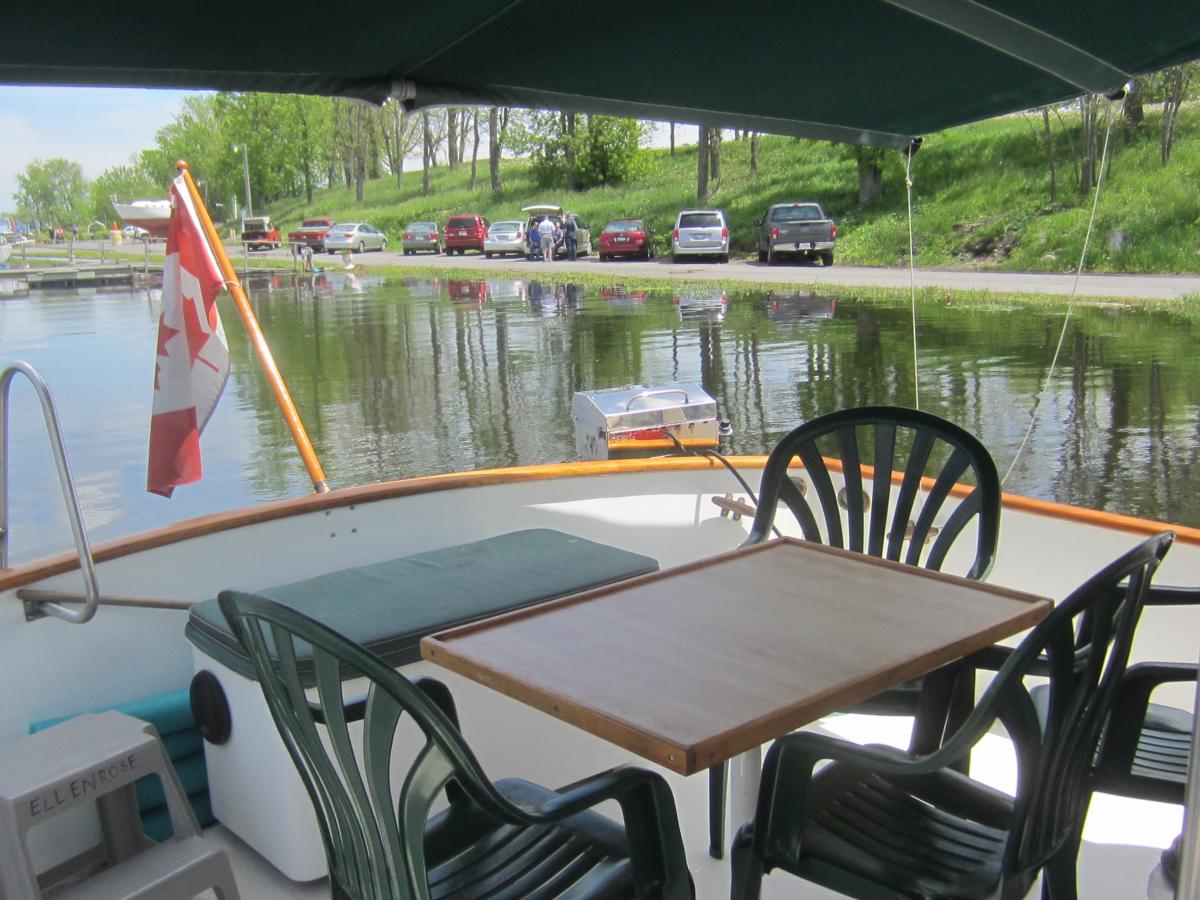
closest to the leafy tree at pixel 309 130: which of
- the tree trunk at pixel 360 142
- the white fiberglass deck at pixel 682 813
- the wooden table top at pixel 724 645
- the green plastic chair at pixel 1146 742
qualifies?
the tree trunk at pixel 360 142

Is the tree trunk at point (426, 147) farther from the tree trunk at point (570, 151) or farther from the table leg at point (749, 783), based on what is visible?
the table leg at point (749, 783)

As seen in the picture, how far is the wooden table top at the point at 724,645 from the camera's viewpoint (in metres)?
1.75

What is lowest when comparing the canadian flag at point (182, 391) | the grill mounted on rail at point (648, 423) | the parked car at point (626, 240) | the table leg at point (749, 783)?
the table leg at point (749, 783)

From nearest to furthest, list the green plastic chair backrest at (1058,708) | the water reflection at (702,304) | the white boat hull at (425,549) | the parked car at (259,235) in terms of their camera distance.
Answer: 1. the green plastic chair backrest at (1058,708)
2. the white boat hull at (425,549)
3. the water reflection at (702,304)
4. the parked car at (259,235)

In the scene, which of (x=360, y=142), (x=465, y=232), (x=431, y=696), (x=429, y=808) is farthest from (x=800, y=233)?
(x=360, y=142)

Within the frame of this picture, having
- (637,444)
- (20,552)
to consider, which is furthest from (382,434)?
(637,444)

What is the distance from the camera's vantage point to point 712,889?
2686mm

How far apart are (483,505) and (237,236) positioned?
56.9 m

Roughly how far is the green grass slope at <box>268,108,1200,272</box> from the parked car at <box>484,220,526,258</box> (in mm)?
4317

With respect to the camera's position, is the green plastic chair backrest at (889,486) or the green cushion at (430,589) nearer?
the green cushion at (430,589)

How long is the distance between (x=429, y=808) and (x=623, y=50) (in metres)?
1.92

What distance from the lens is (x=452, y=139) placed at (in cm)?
6444

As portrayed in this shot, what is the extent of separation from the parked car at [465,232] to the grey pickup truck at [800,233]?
13717mm

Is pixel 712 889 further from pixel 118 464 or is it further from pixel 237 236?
pixel 237 236
